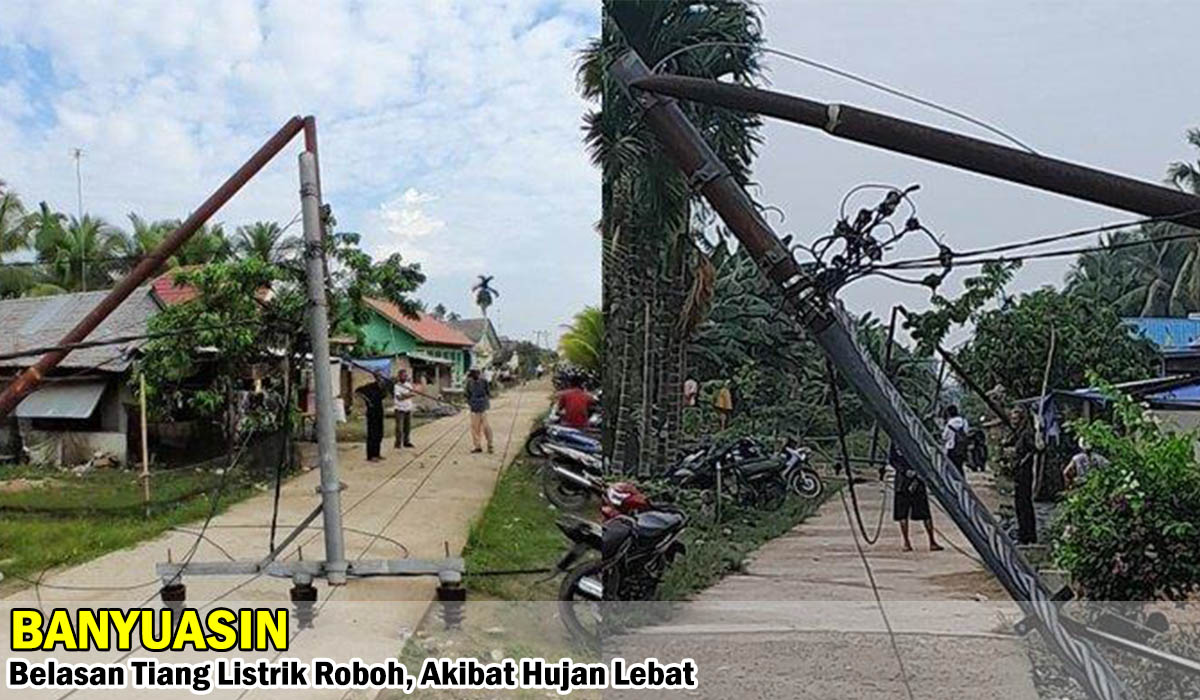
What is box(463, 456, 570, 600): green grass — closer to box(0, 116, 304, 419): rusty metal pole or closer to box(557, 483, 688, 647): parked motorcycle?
box(557, 483, 688, 647): parked motorcycle

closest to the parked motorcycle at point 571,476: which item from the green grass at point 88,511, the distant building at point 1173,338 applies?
the green grass at point 88,511

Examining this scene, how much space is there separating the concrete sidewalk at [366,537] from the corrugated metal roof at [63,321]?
1.79 feet

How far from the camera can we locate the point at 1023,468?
103 inches

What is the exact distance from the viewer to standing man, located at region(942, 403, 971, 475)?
7.73ft

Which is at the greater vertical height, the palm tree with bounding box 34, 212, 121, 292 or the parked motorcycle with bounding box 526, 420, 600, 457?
the palm tree with bounding box 34, 212, 121, 292

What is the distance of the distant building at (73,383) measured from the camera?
2336 mm

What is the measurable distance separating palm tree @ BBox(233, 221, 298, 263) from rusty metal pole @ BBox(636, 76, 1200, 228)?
55.1 inches

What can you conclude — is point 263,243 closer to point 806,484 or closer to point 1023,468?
point 806,484

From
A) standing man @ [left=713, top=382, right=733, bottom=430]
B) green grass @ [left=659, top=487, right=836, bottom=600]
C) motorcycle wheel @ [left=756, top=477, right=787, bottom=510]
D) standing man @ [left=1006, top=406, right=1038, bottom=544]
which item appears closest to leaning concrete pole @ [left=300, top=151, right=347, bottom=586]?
green grass @ [left=659, top=487, right=836, bottom=600]

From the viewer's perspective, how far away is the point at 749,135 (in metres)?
2.04

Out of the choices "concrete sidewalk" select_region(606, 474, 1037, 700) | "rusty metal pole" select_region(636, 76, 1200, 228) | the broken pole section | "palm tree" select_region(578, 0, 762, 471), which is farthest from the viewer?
"concrete sidewalk" select_region(606, 474, 1037, 700)

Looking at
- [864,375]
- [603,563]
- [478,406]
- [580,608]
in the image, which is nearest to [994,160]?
[864,375]

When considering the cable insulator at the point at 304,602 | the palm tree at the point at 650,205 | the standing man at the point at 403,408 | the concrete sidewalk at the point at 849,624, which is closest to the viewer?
the palm tree at the point at 650,205

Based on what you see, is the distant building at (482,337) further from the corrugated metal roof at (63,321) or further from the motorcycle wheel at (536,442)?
the corrugated metal roof at (63,321)
